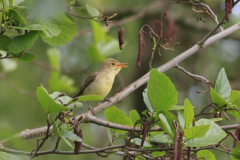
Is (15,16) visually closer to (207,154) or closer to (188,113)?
(188,113)

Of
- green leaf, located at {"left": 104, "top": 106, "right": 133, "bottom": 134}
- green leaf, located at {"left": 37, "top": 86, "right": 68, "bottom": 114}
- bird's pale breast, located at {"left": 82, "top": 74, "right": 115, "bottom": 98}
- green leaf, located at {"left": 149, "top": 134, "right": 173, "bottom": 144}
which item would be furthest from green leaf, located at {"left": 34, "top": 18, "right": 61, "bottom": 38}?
bird's pale breast, located at {"left": 82, "top": 74, "right": 115, "bottom": 98}

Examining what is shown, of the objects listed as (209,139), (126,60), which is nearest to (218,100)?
(209,139)

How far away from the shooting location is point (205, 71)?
23.4 feet

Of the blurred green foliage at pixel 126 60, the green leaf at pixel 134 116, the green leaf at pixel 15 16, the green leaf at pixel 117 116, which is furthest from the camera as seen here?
the blurred green foliage at pixel 126 60

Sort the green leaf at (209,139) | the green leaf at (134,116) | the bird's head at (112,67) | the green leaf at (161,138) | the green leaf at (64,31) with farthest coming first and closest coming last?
the bird's head at (112,67), the green leaf at (134,116), the green leaf at (161,138), the green leaf at (64,31), the green leaf at (209,139)

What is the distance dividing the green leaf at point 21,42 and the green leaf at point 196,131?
1.09m

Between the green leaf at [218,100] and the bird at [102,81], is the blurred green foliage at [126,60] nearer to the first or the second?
the bird at [102,81]

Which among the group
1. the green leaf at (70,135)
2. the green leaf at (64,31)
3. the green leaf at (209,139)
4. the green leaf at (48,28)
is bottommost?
the green leaf at (209,139)

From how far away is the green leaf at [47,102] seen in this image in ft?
6.20

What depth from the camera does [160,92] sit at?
7.04ft

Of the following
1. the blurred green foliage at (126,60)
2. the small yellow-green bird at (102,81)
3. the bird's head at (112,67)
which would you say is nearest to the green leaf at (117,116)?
the small yellow-green bird at (102,81)

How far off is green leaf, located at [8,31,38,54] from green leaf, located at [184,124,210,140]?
1.09 metres

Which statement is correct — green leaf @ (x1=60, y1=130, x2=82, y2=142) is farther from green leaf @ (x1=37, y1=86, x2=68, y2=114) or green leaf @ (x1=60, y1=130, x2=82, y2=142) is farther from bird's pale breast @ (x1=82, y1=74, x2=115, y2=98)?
bird's pale breast @ (x1=82, y1=74, x2=115, y2=98)

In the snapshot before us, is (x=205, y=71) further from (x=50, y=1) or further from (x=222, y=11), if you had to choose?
(x=50, y=1)
